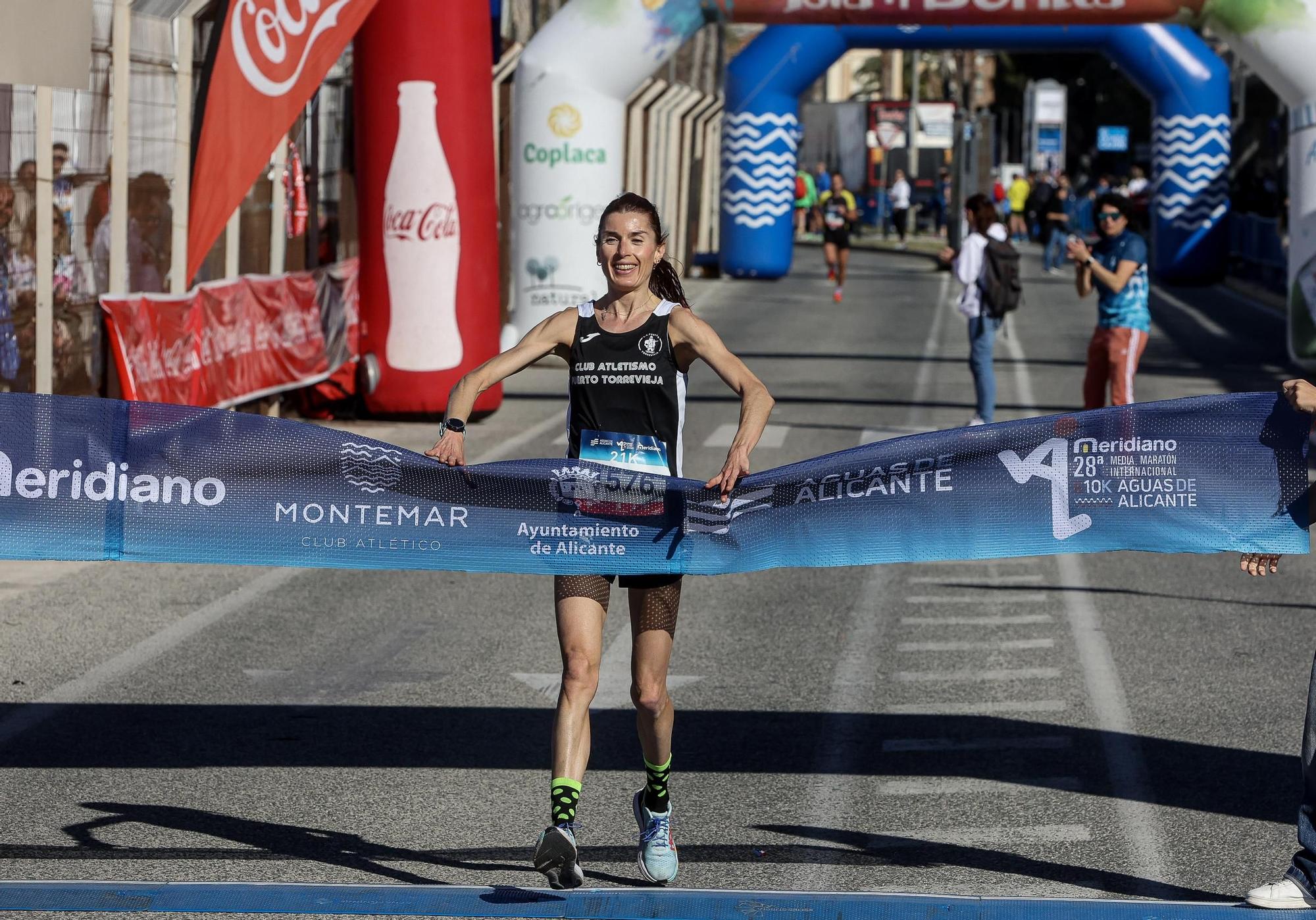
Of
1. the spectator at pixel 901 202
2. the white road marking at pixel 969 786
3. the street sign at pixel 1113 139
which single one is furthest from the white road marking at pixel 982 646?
the street sign at pixel 1113 139

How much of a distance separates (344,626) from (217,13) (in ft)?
22.1

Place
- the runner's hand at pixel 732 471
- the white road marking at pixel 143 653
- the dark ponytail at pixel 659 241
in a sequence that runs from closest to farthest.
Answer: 1. the runner's hand at pixel 732 471
2. the dark ponytail at pixel 659 241
3. the white road marking at pixel 143 653

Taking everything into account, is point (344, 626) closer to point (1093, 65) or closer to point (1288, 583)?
point (1288, 583)

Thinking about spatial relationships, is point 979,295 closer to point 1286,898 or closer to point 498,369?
point 498,369

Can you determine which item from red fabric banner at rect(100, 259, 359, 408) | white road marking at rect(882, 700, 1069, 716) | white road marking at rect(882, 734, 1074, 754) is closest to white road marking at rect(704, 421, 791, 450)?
red fabric banner at rect(100, 259, 359, 408)

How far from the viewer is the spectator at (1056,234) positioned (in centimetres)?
4416

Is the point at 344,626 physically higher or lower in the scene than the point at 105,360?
lower

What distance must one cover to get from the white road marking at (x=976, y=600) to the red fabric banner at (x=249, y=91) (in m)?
6.84

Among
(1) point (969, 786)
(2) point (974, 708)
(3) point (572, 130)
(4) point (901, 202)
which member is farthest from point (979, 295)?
(4) point (901, 202)

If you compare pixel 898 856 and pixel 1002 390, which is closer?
pixel 898 856

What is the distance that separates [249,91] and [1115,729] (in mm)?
9470

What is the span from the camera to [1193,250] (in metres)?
32.8

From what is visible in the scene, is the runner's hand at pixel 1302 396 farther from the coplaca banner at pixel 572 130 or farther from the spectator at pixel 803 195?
the spectator at pixel 803 195

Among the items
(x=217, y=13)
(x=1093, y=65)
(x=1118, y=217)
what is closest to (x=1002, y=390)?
(x=1118, y=217)
